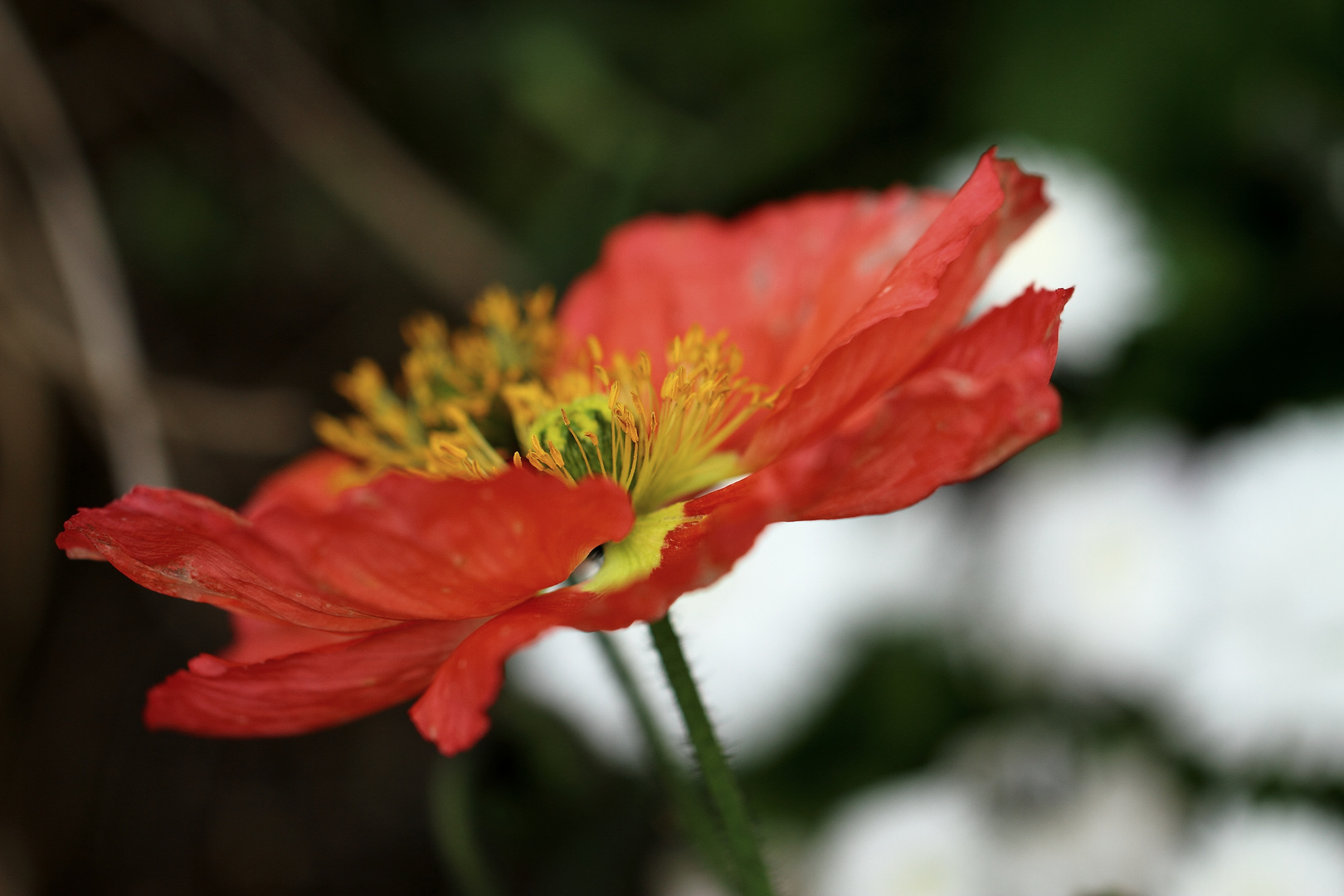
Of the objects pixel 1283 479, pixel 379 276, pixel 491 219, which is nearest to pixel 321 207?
pixel 379 276

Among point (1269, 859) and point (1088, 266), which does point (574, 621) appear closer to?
point (1269, 859)

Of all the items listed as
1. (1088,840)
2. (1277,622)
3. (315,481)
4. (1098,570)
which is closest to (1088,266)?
(1098,570)

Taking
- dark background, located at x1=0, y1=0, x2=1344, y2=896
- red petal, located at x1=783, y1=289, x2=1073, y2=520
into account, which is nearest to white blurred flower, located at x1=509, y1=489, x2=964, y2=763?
dark background, located at x1=0, y1=0, x2=1344, y2=896

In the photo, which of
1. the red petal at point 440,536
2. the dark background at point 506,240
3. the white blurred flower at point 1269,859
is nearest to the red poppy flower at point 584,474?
the red petal at point 440,536

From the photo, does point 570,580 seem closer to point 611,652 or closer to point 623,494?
point 611,652

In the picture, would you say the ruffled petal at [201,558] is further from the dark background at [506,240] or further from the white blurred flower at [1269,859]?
the white blurred flower at [1269,859]
